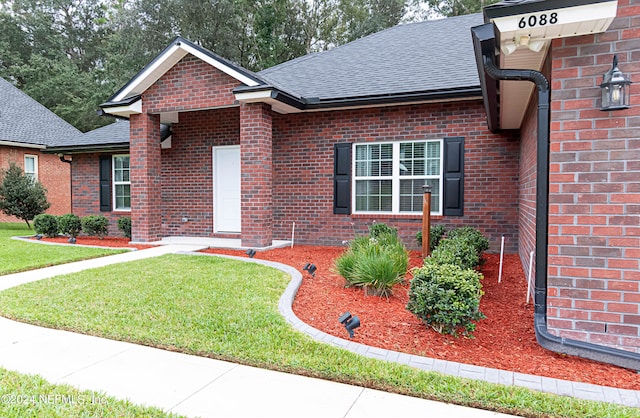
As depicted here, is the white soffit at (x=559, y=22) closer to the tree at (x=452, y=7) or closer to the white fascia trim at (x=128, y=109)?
the white fascia trim at (x=128, y=109)

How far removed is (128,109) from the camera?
912cm

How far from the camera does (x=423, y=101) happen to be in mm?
8102

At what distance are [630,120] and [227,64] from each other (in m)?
7.07

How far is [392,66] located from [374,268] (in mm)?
6262

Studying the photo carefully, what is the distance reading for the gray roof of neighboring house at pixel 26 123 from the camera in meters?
17.1

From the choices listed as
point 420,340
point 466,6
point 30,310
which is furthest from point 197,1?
point 420,340

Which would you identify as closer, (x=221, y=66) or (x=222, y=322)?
(x=222, y=322)

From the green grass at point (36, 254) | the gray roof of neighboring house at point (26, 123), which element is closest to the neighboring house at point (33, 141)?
the gray roof of neighboring house at point (26, 123)

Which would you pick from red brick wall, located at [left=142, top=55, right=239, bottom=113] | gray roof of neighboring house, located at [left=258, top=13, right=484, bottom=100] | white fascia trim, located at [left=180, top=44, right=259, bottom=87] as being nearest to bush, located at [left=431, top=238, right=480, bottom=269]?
gray roof of neighboring house, located at [left=258, top=13, right=484, bottom=100]

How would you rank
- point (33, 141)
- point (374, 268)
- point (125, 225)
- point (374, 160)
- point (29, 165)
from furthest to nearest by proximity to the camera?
point (29, 165) < point (33, 141) < point (125, 225) < point (374, 160) < point (374, 268)

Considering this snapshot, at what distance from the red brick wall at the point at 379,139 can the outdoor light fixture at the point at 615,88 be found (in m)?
4.96

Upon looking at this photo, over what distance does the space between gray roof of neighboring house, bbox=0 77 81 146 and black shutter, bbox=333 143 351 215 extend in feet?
47.3

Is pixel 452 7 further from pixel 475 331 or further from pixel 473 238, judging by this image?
pixel 475 331

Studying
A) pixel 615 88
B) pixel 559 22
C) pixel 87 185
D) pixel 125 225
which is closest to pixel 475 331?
pixel 615 88
